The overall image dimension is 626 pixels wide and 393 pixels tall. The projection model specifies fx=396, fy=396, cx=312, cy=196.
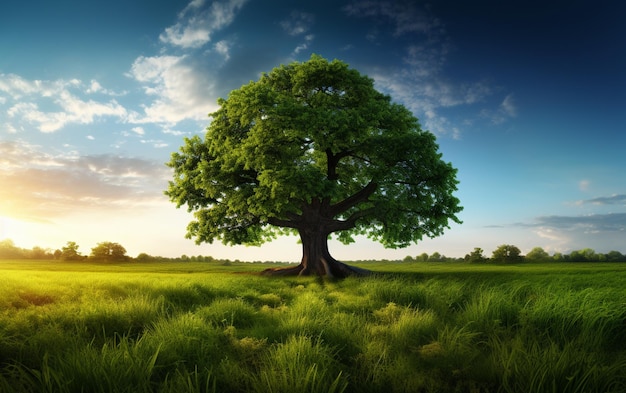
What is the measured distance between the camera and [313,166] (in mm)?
25469

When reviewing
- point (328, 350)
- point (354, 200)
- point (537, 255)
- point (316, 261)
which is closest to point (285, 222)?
point (316, 261)

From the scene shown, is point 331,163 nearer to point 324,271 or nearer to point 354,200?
point 354,200

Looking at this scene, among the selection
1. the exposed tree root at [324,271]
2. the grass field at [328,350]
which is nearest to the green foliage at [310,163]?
the exposed tree root at [324,271]

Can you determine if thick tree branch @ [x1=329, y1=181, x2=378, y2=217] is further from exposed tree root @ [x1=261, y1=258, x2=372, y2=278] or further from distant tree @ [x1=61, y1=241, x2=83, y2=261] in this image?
distant tree @ [x1=61, y1=241, x2=83, y2=261]

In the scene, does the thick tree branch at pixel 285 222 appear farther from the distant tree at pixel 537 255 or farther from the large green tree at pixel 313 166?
the distant tree at pixel 537 255

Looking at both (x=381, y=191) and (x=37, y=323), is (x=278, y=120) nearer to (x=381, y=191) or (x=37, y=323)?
(x=381, y=191)

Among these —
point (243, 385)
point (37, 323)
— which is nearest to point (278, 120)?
point (37, 323)

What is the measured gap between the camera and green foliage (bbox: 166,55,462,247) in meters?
22.9

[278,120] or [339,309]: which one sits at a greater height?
[278,120]

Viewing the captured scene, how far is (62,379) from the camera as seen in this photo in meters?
4.65

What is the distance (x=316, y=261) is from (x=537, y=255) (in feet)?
95.6

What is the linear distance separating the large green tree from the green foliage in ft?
0.23

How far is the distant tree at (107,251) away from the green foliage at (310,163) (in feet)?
75.8

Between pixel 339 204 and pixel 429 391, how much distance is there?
973 inches
